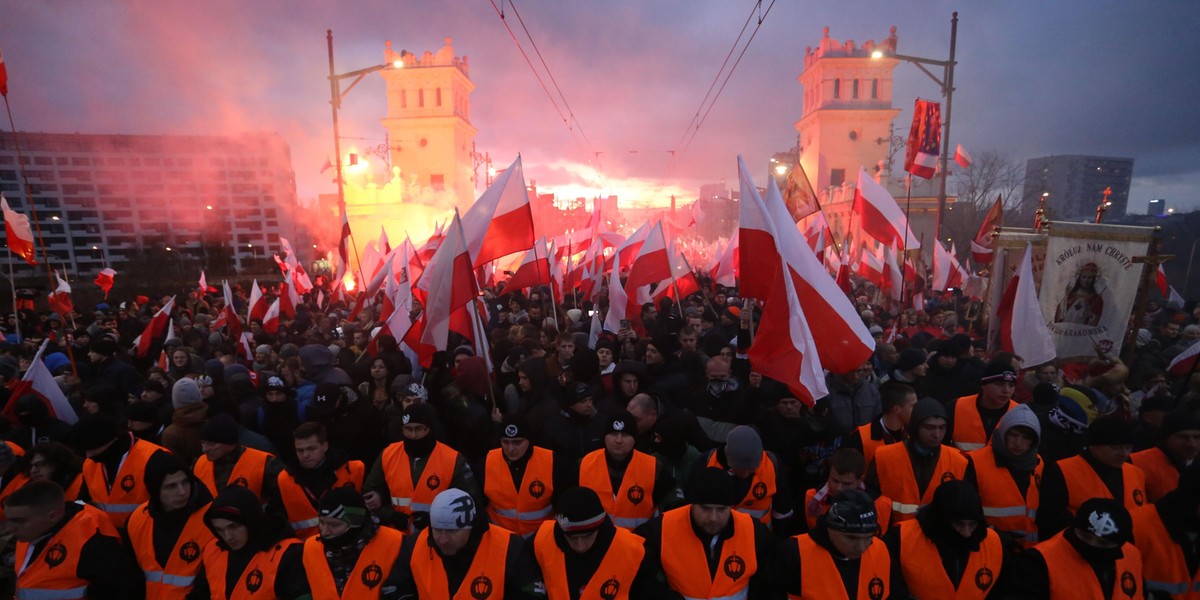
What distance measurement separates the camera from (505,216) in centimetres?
568

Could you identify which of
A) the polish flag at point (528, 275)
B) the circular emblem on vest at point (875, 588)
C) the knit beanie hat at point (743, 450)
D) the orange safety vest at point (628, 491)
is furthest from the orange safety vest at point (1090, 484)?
the polish flag at point (528, 275)

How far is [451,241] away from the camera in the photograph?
477 cm

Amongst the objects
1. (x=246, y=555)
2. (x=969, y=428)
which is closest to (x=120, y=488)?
(x=246, y=555)

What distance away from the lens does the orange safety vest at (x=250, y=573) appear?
2.79 metres

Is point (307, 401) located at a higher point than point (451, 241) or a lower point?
lower

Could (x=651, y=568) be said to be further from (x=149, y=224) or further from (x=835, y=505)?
(x=149, y=224)

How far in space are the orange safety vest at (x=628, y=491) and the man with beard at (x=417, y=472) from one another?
809mm

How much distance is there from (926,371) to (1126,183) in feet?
274

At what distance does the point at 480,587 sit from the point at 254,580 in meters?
1.17

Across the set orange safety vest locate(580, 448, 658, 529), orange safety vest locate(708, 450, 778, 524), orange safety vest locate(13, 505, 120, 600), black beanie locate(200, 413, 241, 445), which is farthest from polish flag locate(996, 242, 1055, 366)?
orange safety vest locate(13, 505, 120, 600)

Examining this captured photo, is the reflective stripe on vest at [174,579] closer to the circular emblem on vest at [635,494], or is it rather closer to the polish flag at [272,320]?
the circular emblem on vest at [635,494]

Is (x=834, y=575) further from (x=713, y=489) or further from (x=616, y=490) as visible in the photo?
(x=616, y=490)

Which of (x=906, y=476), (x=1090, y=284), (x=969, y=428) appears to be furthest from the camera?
(x=1090, y=284)

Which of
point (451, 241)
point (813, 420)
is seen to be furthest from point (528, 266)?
point (813, 420)
